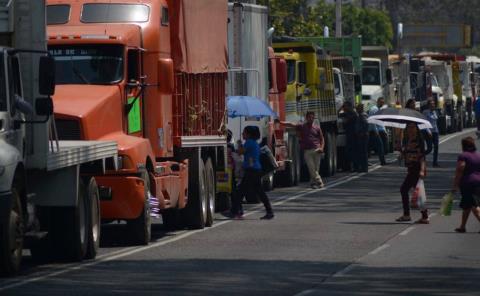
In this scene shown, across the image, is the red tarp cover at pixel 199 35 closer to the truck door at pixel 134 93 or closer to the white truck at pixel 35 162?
the truck door at pixel 134 93

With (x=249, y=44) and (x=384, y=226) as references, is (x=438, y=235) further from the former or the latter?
(x=249, y=44)

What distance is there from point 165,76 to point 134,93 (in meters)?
0.52

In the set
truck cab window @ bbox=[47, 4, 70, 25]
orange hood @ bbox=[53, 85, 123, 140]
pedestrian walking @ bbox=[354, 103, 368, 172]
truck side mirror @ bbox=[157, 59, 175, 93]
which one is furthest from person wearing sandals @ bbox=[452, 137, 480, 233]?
pedestrian walking @ bbox=[354, 103, 368, 172]

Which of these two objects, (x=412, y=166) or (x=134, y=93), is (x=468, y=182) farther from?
(x=134, y=93)

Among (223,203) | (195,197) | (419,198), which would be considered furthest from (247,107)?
(195,197)

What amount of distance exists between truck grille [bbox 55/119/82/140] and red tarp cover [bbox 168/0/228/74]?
3.23 m

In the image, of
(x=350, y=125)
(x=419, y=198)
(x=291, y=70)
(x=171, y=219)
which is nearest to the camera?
(x=171, y=219)

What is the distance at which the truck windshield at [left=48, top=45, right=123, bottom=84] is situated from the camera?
21.3m

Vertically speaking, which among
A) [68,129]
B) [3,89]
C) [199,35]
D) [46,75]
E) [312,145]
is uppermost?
[199,35]

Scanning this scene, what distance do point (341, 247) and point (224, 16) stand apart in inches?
247

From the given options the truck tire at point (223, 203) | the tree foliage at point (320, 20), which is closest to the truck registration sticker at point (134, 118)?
the truck tire at point (223, 203)

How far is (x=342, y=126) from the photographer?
41.3 metres

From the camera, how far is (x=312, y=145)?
114 ft

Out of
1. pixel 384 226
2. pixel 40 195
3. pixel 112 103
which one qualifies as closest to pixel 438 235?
pixel 384 226
